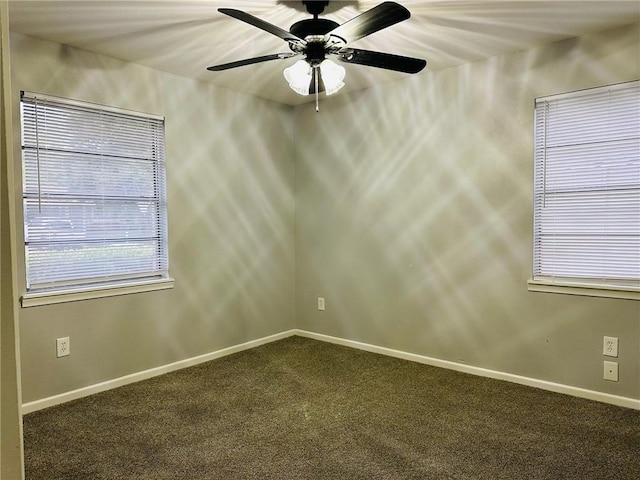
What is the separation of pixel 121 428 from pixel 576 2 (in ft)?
11.0

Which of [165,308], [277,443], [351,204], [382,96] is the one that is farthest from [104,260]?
[382,96]

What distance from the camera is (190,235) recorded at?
3.54 metres

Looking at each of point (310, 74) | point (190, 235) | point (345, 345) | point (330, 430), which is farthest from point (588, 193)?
point (190, 235)

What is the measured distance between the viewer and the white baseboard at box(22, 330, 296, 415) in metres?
2.74

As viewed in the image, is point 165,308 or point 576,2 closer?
point 576,2

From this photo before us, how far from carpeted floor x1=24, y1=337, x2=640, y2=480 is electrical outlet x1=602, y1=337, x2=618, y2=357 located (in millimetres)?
334

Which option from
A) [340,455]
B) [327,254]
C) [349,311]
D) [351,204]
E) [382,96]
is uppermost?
[382,96]

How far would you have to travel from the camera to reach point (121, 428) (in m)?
2.49

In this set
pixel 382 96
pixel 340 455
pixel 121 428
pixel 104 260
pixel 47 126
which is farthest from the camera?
pixel 382 96

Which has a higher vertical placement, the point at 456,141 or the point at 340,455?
the point at 456,141

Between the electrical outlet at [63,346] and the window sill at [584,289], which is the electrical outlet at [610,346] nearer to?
the window sill at [584,289]

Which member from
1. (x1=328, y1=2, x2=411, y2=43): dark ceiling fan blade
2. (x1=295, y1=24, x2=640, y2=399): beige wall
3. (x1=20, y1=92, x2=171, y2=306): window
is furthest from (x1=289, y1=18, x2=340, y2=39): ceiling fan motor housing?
(x1=20, y1=92, x2=171, y2=306): window

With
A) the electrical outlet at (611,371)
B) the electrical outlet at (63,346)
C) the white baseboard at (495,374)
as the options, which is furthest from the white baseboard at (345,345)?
the electrical outlet at (63,346)

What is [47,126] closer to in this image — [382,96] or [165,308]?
[165,308]
